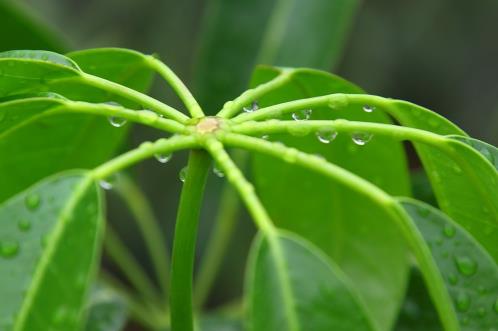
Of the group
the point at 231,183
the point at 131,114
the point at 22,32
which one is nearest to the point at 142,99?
the point at 131,114

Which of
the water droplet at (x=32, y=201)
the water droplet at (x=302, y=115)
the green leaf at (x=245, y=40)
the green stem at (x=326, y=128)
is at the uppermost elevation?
the green leaf at (x=245, y=40)

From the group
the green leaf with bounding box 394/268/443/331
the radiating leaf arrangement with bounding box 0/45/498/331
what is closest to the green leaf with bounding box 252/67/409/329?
the radiating leaf arrangement with bounding box 0/45/498/331

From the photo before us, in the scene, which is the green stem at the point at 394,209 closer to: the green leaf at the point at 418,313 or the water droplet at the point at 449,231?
the water droplet at the point at 449,231

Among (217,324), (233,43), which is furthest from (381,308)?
(233,43)

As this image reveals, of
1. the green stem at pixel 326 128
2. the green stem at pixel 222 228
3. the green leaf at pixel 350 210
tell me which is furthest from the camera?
the green stem at pixel 222 228

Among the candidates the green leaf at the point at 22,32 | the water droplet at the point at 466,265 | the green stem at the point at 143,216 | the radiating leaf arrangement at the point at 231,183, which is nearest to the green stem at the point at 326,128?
the radiating leaf arrangement at the point at 231,183

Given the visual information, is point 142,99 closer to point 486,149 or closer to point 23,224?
point 23,224
